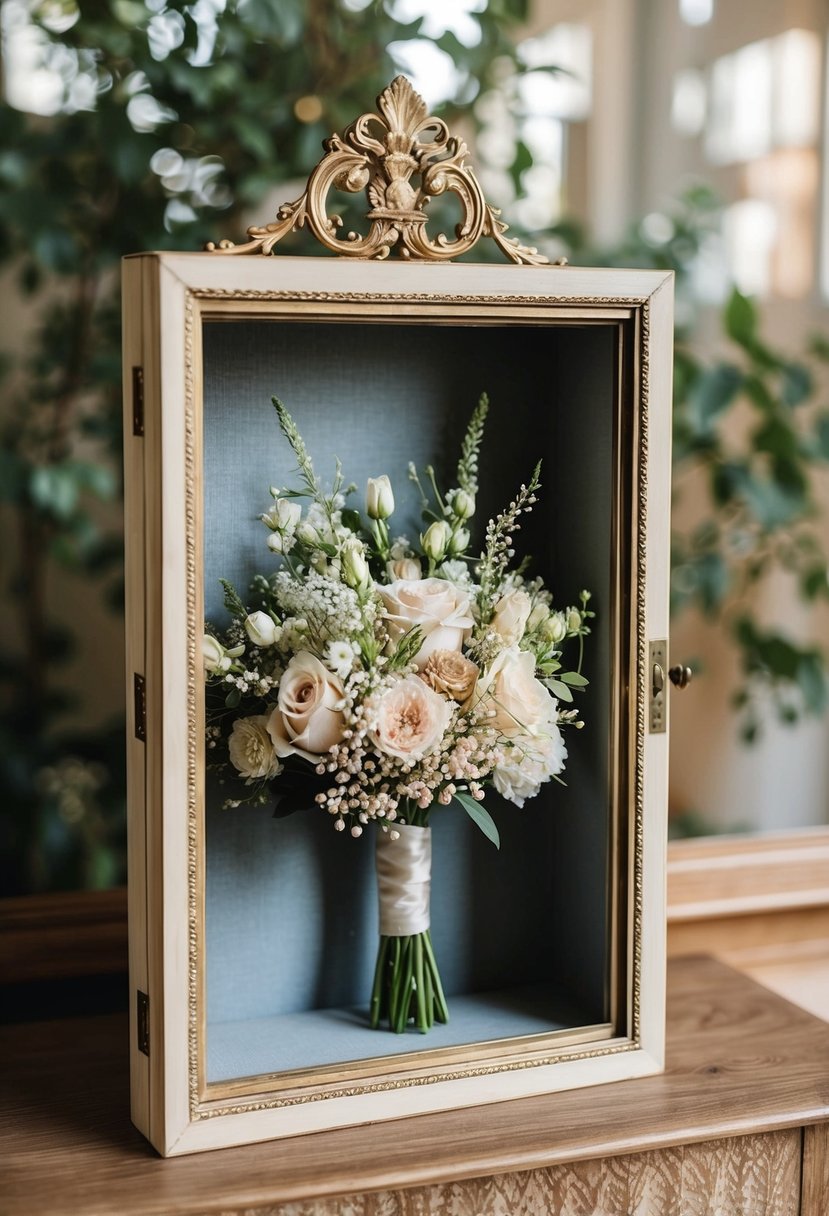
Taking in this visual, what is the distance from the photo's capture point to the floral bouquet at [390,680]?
35.9 inches

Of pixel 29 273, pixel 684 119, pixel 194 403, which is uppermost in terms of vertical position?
pixel 684 119

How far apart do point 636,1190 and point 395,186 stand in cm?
78

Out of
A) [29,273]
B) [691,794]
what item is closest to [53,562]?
[29,273]

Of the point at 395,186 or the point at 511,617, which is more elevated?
the point at 395,186

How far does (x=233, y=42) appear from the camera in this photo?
1390 millimetres

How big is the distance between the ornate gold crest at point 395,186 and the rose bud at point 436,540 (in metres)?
0.21

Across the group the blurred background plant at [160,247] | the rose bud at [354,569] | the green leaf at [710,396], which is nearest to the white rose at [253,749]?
the rose bud at [354,569]

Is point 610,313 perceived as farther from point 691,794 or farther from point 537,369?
point 691,794

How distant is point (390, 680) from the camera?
3.02ft

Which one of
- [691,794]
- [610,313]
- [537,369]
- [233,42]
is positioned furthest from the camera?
[691,794]

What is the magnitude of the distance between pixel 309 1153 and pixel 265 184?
1130 mm

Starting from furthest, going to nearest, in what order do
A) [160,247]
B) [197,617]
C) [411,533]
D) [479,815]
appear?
[160,247], [411,533], [479,815], [197,617]

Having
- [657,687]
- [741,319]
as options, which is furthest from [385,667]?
[741,319]

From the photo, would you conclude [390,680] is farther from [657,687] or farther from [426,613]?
[657,687]
